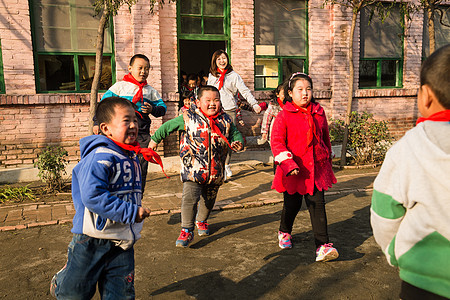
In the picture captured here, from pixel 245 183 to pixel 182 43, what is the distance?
8.82 metres

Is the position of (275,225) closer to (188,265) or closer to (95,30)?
(188,265)

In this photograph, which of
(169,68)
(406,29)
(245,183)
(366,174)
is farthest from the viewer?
(406,29)

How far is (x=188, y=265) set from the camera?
3.92m

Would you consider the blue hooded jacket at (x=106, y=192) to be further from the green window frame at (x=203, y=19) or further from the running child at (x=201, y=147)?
the green window frame at (x=203, y=19)

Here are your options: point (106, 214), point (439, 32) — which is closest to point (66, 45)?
point (106, 214)

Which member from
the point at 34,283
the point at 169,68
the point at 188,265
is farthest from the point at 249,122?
the point at 34,283

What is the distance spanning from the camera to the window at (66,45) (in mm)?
8102

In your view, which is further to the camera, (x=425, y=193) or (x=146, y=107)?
(x=146, y=107)

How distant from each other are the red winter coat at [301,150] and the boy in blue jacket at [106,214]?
1.81 metres

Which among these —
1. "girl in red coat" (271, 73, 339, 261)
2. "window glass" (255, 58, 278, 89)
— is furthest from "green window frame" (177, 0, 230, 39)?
"girl in red coat" (271, 73, 339, 261)

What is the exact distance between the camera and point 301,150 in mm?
4062

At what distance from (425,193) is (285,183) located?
7.85ft

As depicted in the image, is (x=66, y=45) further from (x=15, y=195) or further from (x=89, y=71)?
(x=15, y=195)

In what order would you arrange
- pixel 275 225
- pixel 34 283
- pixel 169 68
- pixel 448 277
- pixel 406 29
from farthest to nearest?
pixel 406 29
pixel 169 68
pixel 275 225
pixel 34 283
pixel 448 277
